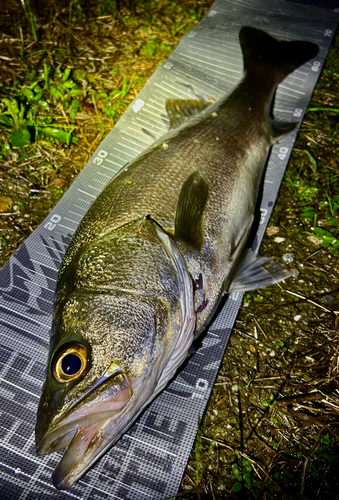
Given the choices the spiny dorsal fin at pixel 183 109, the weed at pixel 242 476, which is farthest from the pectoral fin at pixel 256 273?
the spiny dorsal fin at pixel 183 109

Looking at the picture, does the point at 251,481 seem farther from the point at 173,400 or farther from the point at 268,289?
the point at 268,289

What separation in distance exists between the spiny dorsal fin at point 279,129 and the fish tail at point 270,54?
0.47 metres

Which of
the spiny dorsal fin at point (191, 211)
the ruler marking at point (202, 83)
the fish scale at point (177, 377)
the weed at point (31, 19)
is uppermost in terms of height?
the weed at point (31, 19)

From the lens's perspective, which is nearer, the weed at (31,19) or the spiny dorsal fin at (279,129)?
the spiny dorsal fin at (279,129)

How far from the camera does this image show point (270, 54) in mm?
4098

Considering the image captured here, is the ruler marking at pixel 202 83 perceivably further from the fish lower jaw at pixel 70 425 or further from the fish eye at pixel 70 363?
the fish lower jaw at pixel 70 425

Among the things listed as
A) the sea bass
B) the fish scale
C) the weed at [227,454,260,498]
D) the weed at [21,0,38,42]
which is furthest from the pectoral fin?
the weed at [21,0,38,42]

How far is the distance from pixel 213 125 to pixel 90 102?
165cm

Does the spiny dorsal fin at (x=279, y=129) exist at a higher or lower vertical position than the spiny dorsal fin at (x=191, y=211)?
higher

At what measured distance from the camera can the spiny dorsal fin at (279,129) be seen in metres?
3.50

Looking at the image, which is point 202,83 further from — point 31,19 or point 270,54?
point 31,19

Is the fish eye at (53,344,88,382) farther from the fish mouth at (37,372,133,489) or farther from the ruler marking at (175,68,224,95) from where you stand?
the ruler marking at (175,68,224,95)

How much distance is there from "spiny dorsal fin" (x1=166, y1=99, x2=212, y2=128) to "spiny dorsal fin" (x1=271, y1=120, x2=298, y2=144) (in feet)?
2.03

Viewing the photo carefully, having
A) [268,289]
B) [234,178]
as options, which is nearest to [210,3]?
[234,178]
